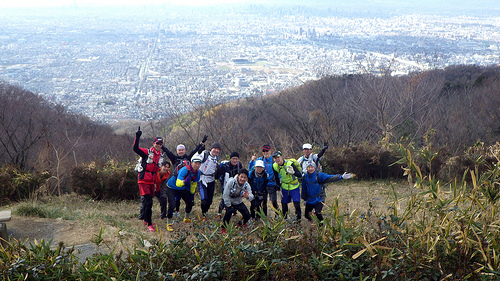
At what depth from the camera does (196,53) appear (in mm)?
82250

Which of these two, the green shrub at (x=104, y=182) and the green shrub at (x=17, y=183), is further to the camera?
the green shrub at (x=104, y=182)

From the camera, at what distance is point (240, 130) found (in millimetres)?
20750

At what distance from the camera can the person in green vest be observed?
7770 mm

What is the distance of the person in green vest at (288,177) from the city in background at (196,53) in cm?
1224

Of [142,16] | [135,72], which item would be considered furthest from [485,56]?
[142,16]

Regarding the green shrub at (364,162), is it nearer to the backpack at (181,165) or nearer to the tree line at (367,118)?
the tree line at (367,118)

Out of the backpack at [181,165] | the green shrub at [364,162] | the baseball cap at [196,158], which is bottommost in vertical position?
the green shrub at [364,162]

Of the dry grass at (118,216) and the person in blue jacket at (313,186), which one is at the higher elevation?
the person in blue jacket at (313,186)

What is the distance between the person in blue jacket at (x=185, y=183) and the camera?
25.7ft

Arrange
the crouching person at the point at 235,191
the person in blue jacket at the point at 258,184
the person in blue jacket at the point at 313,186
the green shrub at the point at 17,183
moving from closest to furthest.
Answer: the crouching person at the point at 235,191, the person in blue jacket at the point at 313,186, the person in blue jacket at the point at 258,184, the green shrub at the point at 17,183

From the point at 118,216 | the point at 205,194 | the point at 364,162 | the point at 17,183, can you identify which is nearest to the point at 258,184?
the point at 205,194

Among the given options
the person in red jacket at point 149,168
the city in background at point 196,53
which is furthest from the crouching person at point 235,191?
the city in background at point 196,53

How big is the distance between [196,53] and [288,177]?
77.8m

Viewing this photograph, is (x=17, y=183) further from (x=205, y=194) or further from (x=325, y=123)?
(x=325, y=123)
